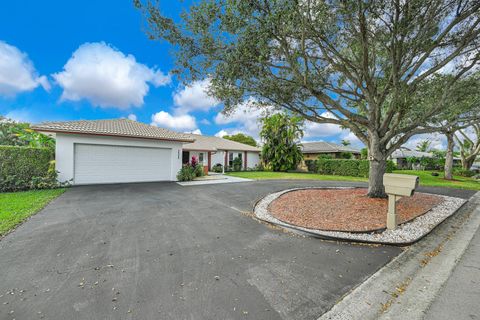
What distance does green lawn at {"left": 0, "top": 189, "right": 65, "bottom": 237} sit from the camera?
4855 millimetres

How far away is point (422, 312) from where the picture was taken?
2.26 m

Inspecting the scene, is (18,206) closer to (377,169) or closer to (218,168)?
(377,169)

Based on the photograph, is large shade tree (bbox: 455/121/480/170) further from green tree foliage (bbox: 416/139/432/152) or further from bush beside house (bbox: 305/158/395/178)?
green tree foliage (bbox: 416/139/432/152)

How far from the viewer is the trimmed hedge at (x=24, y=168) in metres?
8.72

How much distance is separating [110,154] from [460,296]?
13903 millimetres

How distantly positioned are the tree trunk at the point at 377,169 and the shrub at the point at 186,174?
10.7 metres

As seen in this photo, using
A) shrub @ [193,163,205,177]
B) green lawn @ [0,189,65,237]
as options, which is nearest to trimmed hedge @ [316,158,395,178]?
shrub @ [193,163,205,177]

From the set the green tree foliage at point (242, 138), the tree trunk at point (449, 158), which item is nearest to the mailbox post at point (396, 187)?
the tree trunk at point (449, 158)

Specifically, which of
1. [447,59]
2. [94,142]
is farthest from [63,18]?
[447,59]

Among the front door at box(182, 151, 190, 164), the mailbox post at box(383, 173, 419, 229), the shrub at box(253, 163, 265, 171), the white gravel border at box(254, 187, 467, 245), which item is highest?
the front door at box(182, 151, 190, 164)

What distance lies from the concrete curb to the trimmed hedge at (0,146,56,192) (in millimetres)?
12904

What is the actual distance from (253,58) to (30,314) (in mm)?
6790

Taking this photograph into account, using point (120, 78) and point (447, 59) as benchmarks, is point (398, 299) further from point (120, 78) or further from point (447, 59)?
point (120, 78)

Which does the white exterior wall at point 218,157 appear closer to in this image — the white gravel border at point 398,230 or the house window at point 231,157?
the house window at point 231,157
